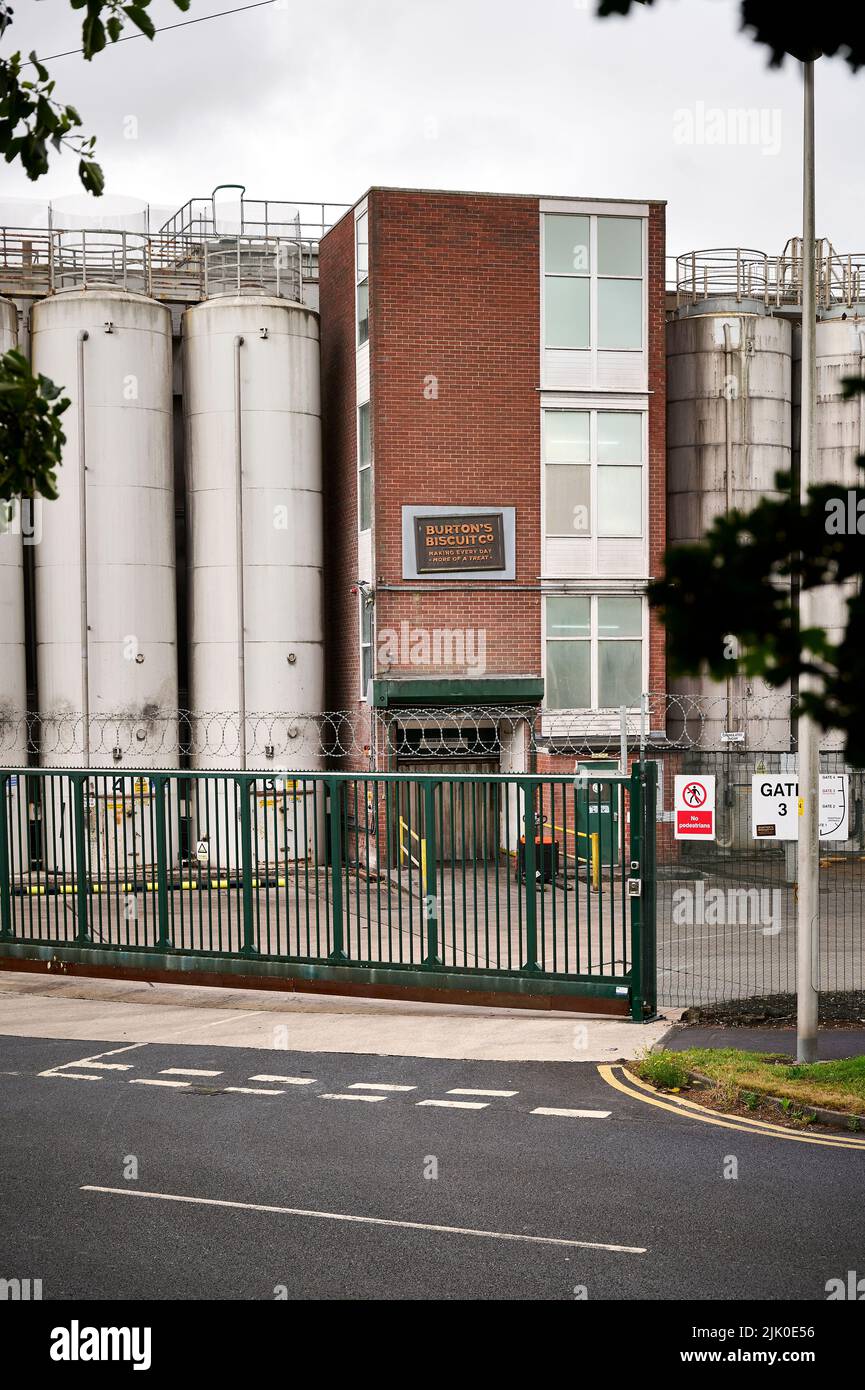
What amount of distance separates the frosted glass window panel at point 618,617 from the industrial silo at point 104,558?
30.9 ft

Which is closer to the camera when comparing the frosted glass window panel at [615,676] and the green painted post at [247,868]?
the green painted post at [247,868]

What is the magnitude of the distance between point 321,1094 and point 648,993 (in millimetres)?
4346

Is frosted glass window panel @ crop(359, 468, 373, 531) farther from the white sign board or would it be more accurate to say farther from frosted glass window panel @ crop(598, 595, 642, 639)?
the white sign board

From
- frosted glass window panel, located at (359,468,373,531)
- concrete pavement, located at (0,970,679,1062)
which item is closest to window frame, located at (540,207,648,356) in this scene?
frosted glass window panel, located at (359,468,373,531)

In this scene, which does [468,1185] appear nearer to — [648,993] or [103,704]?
[648,993]

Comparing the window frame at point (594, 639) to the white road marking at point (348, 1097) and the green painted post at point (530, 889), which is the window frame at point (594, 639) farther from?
the white road marking at point (348, 1097)

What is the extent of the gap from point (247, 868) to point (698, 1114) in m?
7.03

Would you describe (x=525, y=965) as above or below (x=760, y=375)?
below

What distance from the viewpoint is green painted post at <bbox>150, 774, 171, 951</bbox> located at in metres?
17.1

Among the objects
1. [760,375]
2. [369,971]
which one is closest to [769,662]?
[369,971]

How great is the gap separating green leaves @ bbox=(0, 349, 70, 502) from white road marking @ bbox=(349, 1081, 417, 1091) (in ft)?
25.4

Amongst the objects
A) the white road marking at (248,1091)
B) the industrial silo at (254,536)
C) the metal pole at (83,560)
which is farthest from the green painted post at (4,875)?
the industrial silo at (254,536)

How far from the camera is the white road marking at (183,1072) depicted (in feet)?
42.1
